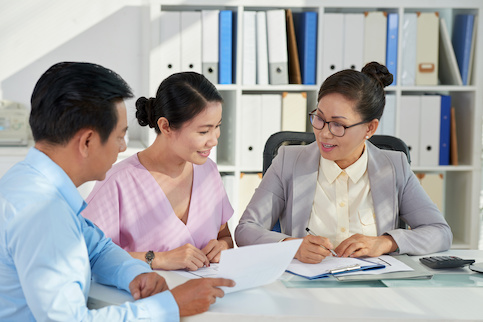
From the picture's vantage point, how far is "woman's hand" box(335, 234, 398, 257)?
1528mm

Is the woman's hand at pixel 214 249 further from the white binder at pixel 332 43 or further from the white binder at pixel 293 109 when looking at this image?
the white binder at pixel 332 43

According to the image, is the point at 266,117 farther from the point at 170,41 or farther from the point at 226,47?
the point at 170,41

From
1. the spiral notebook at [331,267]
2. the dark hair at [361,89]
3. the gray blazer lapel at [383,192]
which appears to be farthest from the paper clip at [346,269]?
the dark hair at [361,89]

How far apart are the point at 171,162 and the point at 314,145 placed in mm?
482

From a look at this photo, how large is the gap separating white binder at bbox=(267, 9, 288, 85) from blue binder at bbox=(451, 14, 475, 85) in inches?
38.2

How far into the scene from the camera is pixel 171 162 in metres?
1.74

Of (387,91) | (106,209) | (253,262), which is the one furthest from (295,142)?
(387,91)

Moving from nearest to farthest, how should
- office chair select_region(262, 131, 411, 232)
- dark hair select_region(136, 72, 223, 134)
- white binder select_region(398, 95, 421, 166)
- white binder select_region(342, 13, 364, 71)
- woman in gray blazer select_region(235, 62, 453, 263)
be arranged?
1. dark hair select_region(136, 72, 223, 134)
2. woman in gray blazer select_region(235, 62, 453, 263)
3. office chair select_region(262, 131, 411, 232)
4. white binder select_region(342, 13, 364, 71)
5. white binder select_region(398, 95, 421, 166)

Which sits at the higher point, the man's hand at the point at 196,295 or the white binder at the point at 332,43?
the white binder at the point at 332,43

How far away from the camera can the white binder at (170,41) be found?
2.97 meters

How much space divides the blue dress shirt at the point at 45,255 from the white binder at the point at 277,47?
2029 millimetres

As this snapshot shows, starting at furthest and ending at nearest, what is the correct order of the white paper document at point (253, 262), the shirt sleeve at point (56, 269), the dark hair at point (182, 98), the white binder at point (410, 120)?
the white binder at point (410, 120), the dark hair at point (182, 98), the white paper document at point (253, 262), the shirt sleeve at point (56, 269)

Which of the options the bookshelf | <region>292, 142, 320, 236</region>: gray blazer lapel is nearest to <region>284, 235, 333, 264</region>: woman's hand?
<region>292, 142, 320, 236</region>: gray blazer lapel

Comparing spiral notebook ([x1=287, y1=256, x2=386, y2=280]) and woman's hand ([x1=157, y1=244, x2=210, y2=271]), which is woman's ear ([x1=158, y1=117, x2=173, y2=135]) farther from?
spiral notebook ([x1=287, y1=256, x2=386, y2=280])
